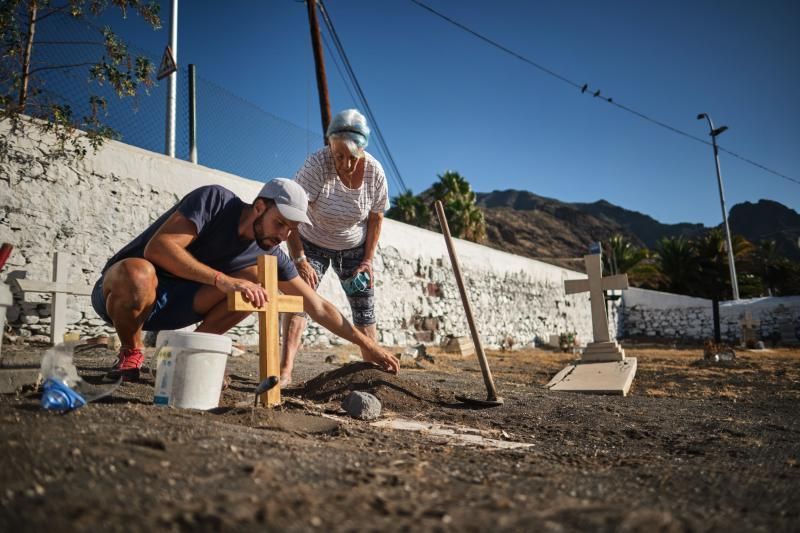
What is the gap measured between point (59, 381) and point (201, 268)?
0.83 metres

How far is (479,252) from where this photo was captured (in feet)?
40.7

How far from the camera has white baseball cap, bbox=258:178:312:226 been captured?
101 inches

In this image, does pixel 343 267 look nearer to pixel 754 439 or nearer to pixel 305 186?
pixel 305 186

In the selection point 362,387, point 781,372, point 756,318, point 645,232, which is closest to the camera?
point 362,387

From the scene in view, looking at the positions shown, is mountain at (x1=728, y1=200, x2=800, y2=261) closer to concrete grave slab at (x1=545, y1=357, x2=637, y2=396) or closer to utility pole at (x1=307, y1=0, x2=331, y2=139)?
utility pole at (x1=307, y1=0, x2=331, y2=139)

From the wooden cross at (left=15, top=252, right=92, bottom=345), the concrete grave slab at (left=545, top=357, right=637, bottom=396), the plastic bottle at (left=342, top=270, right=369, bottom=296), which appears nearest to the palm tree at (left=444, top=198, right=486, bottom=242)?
the concrete grave slab at (left=545, top=357, right=637, bottom=396)

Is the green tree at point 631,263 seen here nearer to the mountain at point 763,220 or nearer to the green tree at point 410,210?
the green tree at point 410,210

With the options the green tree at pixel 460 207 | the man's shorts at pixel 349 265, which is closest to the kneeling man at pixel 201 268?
the man's shorts at pixel 349 265

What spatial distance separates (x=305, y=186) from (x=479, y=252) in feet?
30.6

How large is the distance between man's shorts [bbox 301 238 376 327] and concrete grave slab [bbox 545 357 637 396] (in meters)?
1.98

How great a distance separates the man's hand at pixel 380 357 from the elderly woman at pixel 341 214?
0.45 meters

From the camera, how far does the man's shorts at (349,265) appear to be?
Result: 3.60 meters

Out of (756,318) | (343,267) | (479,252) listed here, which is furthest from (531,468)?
(756,318)

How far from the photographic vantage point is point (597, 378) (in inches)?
189
